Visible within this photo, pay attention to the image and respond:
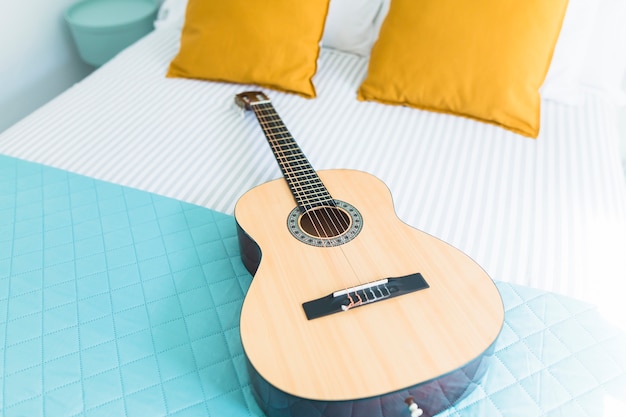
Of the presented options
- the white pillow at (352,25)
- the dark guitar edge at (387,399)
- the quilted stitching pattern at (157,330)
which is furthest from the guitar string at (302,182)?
the white pillow at (352,25)

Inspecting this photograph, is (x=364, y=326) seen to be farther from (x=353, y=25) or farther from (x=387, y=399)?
(x=353, y=25)

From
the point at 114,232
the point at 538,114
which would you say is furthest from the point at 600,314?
the point at 114,232

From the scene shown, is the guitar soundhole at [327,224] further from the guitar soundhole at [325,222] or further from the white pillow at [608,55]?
the white pillow at [608,55]

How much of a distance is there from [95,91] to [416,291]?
1.32m

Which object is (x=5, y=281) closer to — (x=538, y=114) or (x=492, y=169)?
(x=492, y=169)

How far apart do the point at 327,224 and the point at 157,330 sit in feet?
1.33

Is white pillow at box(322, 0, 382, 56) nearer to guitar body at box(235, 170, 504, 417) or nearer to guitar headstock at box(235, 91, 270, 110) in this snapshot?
guitar headstock at box(235, 91, 270, 110)

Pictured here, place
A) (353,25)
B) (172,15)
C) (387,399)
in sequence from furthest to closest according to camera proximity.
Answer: (172,15), (353,25), (387,399)

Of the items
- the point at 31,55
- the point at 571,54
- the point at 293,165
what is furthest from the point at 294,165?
the point at 31,55

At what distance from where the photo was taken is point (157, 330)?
0.96m

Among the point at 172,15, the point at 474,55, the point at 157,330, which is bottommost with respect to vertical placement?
the point at 157,330

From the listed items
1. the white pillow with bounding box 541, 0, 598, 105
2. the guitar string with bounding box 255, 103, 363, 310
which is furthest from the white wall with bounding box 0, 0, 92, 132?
the white pillow with bounding box 541, 0, 598, 105

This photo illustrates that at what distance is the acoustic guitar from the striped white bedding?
0.68 ft

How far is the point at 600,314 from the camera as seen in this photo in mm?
979
